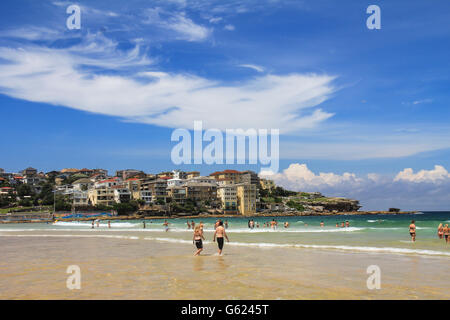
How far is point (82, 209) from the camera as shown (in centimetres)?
15038

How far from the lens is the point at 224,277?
14.7 m

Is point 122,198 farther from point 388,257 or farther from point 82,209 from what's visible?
point 388,257

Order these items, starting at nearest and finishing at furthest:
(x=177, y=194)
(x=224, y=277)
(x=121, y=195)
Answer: (x=224, y=277), (x=121, y=195), (x=177, y=194)

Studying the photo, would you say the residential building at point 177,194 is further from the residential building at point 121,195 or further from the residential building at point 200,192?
the residential building at point 121,195

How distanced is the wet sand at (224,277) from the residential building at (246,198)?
507 ft

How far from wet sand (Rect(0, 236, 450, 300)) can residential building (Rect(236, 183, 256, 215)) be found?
15458cm

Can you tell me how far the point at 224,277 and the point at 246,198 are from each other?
535 feet

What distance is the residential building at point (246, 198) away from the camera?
176 meters

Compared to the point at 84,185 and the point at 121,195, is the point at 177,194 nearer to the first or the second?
the point at 121,195

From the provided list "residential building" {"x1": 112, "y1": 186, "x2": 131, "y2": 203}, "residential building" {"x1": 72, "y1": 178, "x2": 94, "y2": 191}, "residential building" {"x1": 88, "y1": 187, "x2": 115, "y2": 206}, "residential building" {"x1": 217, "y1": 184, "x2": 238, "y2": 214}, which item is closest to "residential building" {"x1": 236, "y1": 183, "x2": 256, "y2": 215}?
"residential building" {"x1": 217, "y1": 184, "x2": 238, "y2": 214}

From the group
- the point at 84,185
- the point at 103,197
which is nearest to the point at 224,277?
the point at 103,197

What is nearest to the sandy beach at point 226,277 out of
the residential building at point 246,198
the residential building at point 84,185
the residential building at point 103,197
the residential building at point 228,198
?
the residential building at point 103,197
